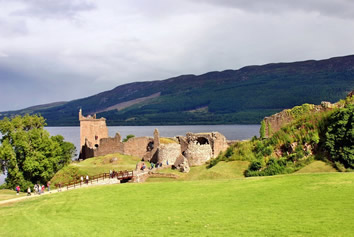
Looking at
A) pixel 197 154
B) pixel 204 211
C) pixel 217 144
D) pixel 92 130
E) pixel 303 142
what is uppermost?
pixel 92 130

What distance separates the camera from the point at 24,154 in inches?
2133

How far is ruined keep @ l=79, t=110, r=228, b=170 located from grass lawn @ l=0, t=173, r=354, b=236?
18704 millimetres

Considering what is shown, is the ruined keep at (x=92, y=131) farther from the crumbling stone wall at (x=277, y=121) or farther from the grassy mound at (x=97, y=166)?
the crumbling stone wall at (x=277, y=121)

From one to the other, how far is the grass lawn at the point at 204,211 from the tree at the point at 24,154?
22374mm

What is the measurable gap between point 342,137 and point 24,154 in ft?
135

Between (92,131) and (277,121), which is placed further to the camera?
(92,131)

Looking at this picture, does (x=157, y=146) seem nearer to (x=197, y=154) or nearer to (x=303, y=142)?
(x=197, y=154)

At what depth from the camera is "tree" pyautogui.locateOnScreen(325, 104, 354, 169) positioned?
30609 mm

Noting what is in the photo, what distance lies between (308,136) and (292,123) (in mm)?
3947

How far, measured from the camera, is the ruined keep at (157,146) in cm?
5108

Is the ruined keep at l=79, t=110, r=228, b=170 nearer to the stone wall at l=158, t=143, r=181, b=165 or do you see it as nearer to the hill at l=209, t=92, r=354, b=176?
the stone wall at l=158, t=143, r=181, b=165

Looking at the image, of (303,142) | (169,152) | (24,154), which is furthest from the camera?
(169,152)

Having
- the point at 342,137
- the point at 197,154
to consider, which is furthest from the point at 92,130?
the point at 342,137

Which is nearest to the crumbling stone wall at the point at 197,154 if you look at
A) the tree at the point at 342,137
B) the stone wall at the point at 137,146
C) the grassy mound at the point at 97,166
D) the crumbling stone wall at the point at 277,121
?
the grassy mound at the point at 97,166
